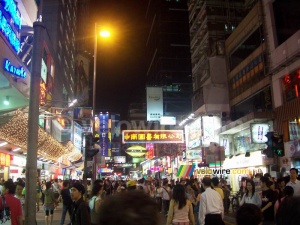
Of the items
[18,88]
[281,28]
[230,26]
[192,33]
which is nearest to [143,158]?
[192,33]

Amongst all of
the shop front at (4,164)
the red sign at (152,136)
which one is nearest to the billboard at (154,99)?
the red sign at (152,136)

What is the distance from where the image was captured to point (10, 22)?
45.0 feet

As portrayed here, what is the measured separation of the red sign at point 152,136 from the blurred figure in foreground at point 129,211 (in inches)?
1187

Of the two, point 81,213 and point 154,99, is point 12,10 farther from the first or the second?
point 154,99

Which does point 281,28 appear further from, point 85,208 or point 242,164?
point 85,208

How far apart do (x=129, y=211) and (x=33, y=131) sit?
646 centimetres

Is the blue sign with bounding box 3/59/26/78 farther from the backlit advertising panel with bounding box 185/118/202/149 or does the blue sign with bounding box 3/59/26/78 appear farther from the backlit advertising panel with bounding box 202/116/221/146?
the backlit advertising panel with bounding box 185/118/202/149

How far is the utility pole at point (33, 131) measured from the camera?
7293 millimetres

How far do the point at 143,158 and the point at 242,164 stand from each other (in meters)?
51.3

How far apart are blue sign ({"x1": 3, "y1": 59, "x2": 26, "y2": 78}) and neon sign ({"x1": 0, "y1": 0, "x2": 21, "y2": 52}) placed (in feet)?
3.43

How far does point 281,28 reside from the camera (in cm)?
2267

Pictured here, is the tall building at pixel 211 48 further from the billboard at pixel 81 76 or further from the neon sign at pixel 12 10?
the billboard at pixel 81 76

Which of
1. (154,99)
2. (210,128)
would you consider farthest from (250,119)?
A: (154,99)

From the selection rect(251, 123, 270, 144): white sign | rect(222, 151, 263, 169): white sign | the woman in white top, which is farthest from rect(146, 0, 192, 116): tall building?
the woman in white top
